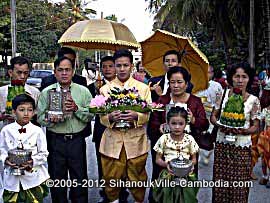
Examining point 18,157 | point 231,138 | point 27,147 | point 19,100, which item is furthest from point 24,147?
point 231,138

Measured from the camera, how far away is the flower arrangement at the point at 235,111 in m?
4.66

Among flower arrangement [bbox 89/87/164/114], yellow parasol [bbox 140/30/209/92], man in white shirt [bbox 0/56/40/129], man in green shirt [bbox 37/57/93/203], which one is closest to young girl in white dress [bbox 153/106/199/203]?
flower arrangement [bbox 89/87/164/114]

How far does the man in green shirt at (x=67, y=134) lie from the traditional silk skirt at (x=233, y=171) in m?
1.51

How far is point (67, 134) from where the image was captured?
5051mm

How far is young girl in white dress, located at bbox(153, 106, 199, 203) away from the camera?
4531mm

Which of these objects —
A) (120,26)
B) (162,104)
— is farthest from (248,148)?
(120,26)

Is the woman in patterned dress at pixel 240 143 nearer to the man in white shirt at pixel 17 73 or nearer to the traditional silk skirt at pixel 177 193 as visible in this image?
the traditional silk skirt at pixel 177 193

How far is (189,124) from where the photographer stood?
4.80m

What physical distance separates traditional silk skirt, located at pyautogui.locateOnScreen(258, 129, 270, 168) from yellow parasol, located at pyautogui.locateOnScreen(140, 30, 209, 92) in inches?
53.3

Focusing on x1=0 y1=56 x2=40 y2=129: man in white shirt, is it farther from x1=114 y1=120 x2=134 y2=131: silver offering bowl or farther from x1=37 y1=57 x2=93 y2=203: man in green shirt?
x1=114 y1=120 x2=134 y2=131: silver offering bowl

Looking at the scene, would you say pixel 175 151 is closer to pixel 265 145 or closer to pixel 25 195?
pixel 25 195

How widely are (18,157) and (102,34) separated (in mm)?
2734

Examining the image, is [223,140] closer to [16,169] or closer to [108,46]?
[16,169]

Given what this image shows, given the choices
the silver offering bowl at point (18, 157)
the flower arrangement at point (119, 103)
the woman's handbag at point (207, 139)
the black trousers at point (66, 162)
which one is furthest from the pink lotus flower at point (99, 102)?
the woman's handbag at point (207, 139)
